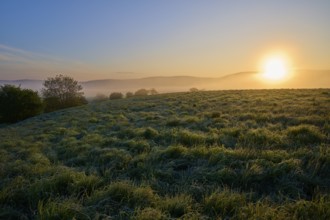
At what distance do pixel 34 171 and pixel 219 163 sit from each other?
4175mm

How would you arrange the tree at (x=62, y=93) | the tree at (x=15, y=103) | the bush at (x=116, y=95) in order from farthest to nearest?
the bush at (x=116, y=95) < the tree at (x=62, y=93) < the tree at (x=15, y=103)

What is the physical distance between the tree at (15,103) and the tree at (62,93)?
11.9 meters

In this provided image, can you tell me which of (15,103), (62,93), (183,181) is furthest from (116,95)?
(183,181)

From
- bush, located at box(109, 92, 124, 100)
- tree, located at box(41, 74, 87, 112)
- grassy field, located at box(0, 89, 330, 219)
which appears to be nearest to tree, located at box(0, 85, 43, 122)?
tree, located at box(41, 74, 87, 112)

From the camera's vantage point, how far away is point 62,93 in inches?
2093

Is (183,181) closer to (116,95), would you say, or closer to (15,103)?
(15,103)

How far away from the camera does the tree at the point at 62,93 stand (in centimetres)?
5162

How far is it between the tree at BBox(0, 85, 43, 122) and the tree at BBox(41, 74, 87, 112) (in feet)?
39.0

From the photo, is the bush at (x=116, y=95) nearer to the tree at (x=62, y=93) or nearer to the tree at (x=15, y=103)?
the tree at (x=62, y=93)

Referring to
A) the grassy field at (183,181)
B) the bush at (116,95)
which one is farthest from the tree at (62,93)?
the grassy field at (183,181)

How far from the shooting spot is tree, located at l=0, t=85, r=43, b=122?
37594 millimetres

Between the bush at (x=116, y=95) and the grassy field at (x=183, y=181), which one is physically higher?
the grassy field at (x=183, y=181)

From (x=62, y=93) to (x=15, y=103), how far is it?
15.6 metres

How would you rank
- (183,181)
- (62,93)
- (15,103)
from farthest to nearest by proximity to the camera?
(62,93)
(15,103)
(183,181)
